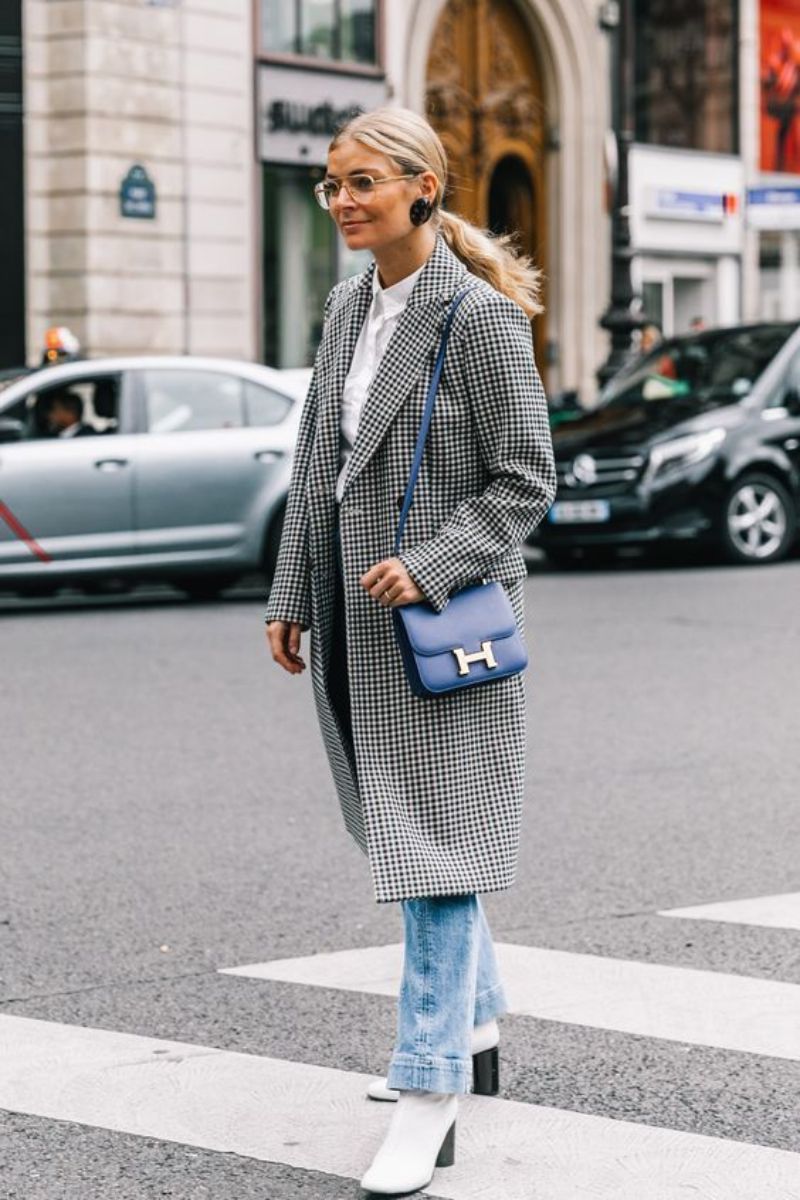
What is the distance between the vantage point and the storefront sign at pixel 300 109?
24.7 meters

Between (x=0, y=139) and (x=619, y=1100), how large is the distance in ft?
A: 64.5

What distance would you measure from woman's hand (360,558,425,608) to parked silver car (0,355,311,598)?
10063mm

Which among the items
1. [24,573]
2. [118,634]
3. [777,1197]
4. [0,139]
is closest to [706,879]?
[777,1197]

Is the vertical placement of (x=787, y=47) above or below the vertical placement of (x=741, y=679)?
above

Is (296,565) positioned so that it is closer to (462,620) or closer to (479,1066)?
(462,620)

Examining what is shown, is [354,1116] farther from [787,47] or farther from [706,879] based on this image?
[787,47]

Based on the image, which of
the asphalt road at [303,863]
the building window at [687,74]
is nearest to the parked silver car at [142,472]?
the asphalt road at [303,863]

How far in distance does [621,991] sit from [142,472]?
30.4ft

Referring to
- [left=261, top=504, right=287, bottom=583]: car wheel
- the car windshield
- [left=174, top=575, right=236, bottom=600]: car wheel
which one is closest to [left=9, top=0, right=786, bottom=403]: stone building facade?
the car windshield

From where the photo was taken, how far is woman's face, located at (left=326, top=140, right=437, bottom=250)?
3879 millimetres

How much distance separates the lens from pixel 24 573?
13.7 metres

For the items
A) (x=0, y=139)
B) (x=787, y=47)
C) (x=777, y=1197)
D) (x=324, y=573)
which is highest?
(x=787, y=47)

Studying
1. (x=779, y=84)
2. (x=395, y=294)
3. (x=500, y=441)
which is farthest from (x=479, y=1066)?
(x=779, y=84)

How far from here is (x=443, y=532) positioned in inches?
151
